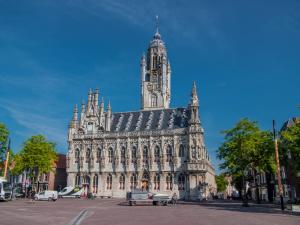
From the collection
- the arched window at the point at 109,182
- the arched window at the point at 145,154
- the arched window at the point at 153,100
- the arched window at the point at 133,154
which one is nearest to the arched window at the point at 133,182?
the arched window at the point at 133,154

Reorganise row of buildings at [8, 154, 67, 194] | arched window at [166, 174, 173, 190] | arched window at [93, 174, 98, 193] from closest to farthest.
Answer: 1. arched window at [166, 174, 173, 190]
2. arched window at [93, 174, 98, 193]
3. row of buildings at [8, 154, 67, 194]

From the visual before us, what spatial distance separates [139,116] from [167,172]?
54.9ft

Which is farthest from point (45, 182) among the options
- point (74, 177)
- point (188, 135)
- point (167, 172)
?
point (188, 135)

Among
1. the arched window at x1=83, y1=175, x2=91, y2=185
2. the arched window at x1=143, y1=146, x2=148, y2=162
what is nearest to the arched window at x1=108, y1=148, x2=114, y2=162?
the arched window at x1=83, y1=175, x2=91, y2=185

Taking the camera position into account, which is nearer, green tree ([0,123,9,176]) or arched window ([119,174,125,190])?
green tree ([0,123,9,176])

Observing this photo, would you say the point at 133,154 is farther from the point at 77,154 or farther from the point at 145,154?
the point at 77,154

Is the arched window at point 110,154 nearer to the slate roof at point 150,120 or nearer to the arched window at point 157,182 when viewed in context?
the slate roof at point 150,120

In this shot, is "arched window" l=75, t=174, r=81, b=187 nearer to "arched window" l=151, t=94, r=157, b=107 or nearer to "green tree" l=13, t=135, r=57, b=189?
"green tree" l=13, t=135, r=57, b=189

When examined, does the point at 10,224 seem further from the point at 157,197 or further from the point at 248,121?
the point at 248,121

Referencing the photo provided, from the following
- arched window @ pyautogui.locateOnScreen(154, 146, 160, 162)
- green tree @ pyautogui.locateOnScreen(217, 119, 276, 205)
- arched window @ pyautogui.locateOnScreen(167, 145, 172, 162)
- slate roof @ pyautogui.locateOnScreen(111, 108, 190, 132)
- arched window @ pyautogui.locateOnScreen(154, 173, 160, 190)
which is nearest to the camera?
green tree @ pyautogui.locateOnScreen(217, 119, 276, 205)

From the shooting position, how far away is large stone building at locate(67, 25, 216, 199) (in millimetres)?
66750

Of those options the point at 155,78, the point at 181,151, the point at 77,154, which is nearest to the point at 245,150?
the point at 181,151

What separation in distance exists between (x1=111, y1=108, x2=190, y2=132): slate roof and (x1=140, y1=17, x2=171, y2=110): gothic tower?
934 cm

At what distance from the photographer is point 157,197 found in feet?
132
